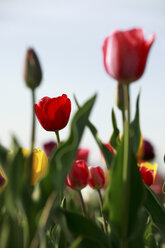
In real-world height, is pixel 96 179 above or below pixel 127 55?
below

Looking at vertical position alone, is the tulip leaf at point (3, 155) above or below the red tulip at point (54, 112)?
below

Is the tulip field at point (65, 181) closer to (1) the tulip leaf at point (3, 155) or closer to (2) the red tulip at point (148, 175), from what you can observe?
(1) the tulip leaf at point (3, 155)

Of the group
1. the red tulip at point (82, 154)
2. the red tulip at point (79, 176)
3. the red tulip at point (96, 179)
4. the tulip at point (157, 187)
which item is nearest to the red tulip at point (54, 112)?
the red tulip at point (79, 176)

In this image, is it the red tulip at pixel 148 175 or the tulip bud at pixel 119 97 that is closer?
the tulip bud at pixel 119 97

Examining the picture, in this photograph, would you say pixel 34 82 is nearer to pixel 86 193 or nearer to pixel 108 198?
pixel 108 198

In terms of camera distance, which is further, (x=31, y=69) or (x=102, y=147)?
(x=102, y=147)

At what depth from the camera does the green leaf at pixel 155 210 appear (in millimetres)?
896

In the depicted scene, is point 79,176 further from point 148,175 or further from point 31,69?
point 31,69

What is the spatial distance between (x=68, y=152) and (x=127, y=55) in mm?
194

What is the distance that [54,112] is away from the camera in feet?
3.26

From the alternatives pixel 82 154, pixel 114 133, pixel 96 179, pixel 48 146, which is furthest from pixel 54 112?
pixel 48 146

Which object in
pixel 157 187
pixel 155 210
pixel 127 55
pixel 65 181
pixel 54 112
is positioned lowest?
pixel 157 187

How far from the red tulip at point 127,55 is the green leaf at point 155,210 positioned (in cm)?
32

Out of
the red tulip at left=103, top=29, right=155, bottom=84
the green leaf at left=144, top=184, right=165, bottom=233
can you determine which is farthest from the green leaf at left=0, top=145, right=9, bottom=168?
the green leaf at left=144, top=184, right=165, bottom=233
